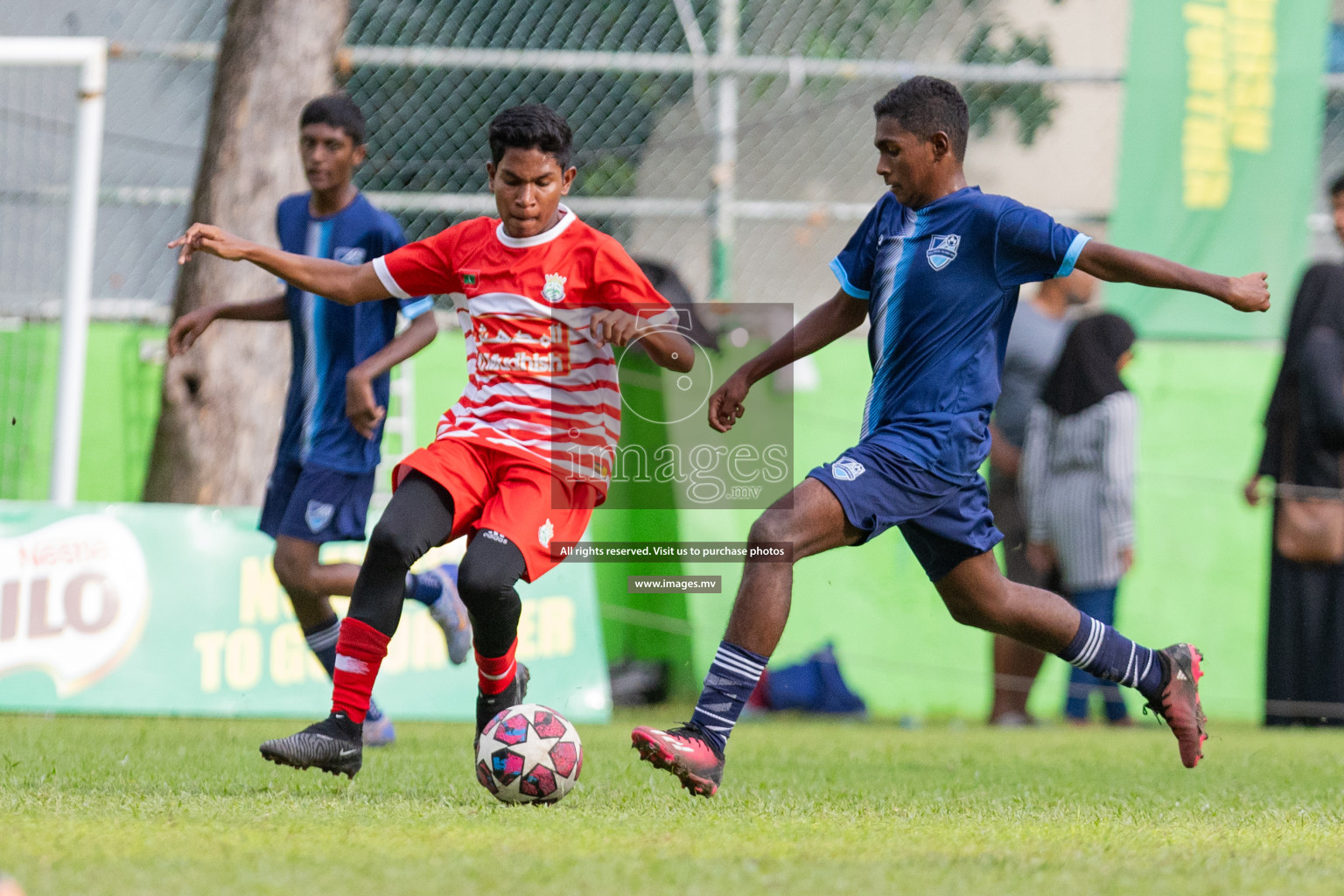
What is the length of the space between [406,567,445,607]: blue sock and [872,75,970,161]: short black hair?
255 cm

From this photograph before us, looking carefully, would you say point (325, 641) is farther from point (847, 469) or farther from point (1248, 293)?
point (1248, 293)

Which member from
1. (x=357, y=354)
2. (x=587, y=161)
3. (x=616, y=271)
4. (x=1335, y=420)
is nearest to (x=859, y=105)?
(x=587, y=161)

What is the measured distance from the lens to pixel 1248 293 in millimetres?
4293

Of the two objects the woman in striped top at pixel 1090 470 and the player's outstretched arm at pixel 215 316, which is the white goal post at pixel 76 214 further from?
the woman in striped top at pixel 1090 470

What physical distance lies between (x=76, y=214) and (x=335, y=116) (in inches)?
119

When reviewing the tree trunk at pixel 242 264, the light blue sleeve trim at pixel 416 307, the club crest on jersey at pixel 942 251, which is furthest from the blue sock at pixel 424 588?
the tree trunk at pixel 242 264

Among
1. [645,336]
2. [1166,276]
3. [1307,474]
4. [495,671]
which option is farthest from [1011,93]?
[495,671]

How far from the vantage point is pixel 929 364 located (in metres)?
4.57

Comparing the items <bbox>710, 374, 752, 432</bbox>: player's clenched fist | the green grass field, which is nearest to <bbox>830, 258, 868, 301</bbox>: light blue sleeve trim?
<bbox>710, 374, 752, 432</bbox>: player's clenched fist

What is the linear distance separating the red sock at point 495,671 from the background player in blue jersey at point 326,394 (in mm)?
1383

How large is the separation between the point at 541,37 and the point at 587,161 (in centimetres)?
103

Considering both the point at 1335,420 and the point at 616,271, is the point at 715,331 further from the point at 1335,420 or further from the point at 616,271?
the point at 616,271

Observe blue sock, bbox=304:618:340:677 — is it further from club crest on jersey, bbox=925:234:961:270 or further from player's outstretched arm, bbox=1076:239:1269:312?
player's outstretched arm, bbox=1076:239:1269:312

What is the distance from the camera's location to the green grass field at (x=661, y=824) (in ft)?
9.95
